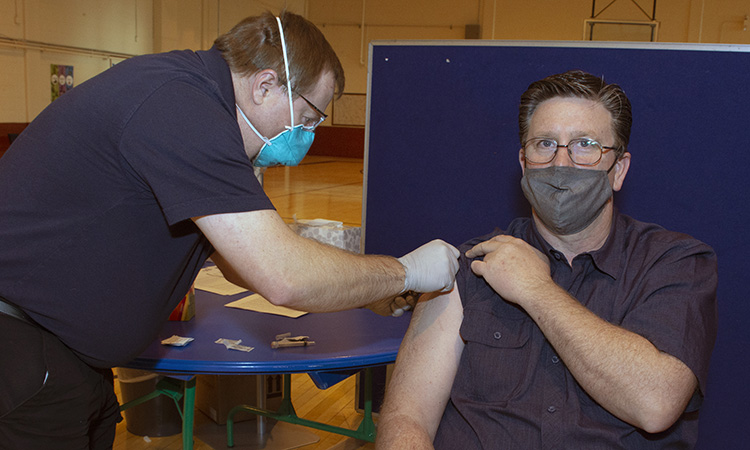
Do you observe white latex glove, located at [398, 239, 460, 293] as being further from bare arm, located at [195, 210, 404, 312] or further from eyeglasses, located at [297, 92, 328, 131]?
eyeglasses, located at [297, 92, 328, 131]

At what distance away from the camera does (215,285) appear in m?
2.65

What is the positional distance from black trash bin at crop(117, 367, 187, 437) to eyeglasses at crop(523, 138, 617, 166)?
2016 millimetres

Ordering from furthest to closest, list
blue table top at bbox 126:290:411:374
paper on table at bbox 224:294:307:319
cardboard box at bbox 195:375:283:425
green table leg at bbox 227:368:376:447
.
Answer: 1. cardboard box at bbox 195:375:283:425
2. green table leg at bbox 227:368:376:447
3. paper on table at bbox 224:294:307:319
4. blue table top at bbox 126:290:411:374

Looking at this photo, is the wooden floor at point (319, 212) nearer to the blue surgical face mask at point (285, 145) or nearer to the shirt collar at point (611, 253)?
the blue surgical face mask at point (285, 145)

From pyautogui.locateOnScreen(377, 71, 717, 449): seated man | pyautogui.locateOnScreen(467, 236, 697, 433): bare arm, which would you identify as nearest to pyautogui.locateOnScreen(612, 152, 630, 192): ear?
pyautogui.locateOnScreen(377, 71, 717, 449): seated man

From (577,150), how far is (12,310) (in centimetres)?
137

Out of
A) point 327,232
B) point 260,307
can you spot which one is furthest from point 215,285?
point 327,232

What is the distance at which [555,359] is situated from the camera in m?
1.49

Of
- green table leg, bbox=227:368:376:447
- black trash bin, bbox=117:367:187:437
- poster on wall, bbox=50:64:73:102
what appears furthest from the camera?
poster on wall, bbox=50:64:73:102

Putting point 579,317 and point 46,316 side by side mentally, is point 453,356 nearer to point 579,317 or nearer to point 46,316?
point 579,317

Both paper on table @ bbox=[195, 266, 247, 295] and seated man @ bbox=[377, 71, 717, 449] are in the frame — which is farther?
paper on table @ bbox=[195, 266, 247, 295]

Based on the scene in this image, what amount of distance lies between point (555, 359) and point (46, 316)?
1.11 metres

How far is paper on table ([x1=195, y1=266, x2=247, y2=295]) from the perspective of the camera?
2.58 meters

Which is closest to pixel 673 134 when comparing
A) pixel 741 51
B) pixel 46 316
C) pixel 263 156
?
pixel 741 51
